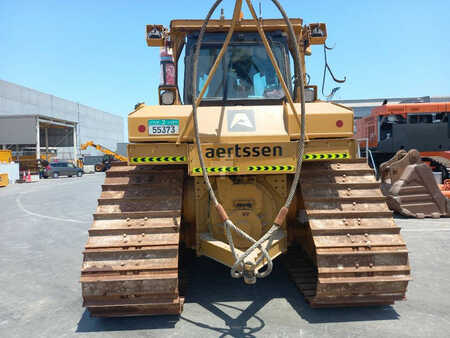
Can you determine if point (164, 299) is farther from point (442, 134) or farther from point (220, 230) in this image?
point (442, 134)

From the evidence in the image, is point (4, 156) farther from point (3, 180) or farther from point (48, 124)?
point (48, 124)

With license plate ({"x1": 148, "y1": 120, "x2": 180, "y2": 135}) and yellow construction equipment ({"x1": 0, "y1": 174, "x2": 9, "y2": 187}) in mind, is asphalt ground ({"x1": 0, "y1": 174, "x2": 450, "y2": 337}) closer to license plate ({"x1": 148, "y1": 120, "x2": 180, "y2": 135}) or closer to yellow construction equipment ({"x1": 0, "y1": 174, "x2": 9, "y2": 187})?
license plate ({"x1": 148, "y1": 120, "x2": 180, "y2": 135})

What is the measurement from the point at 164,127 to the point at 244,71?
1.48 meters

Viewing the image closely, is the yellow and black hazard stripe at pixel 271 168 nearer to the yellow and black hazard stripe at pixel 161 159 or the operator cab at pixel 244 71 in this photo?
the yellow and black hazard stripe at pixel 161 159

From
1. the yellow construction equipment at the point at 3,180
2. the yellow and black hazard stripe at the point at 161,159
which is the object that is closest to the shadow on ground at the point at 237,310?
the yellow and black hazard stripe at the point at 161,159

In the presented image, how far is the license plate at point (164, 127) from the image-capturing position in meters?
3.56

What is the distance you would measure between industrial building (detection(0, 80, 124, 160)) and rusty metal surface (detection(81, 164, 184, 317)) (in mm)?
32747

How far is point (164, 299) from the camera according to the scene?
Result: 10.9 feet

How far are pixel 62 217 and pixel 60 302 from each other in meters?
6.14

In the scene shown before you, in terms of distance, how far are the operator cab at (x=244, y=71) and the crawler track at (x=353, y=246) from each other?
4.17 ft

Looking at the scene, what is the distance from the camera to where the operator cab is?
4430 mm

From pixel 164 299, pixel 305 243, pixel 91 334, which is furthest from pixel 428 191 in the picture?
pixel 91 334

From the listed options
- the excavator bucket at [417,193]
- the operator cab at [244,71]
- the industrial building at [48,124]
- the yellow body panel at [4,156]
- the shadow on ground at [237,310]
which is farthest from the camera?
the industrial building at [48,124]

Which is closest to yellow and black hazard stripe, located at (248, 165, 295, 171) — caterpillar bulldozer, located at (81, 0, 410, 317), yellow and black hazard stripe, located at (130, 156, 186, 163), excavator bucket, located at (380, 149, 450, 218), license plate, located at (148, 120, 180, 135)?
caterpillar bulldozer, located at (81, 0, 410, 317)
